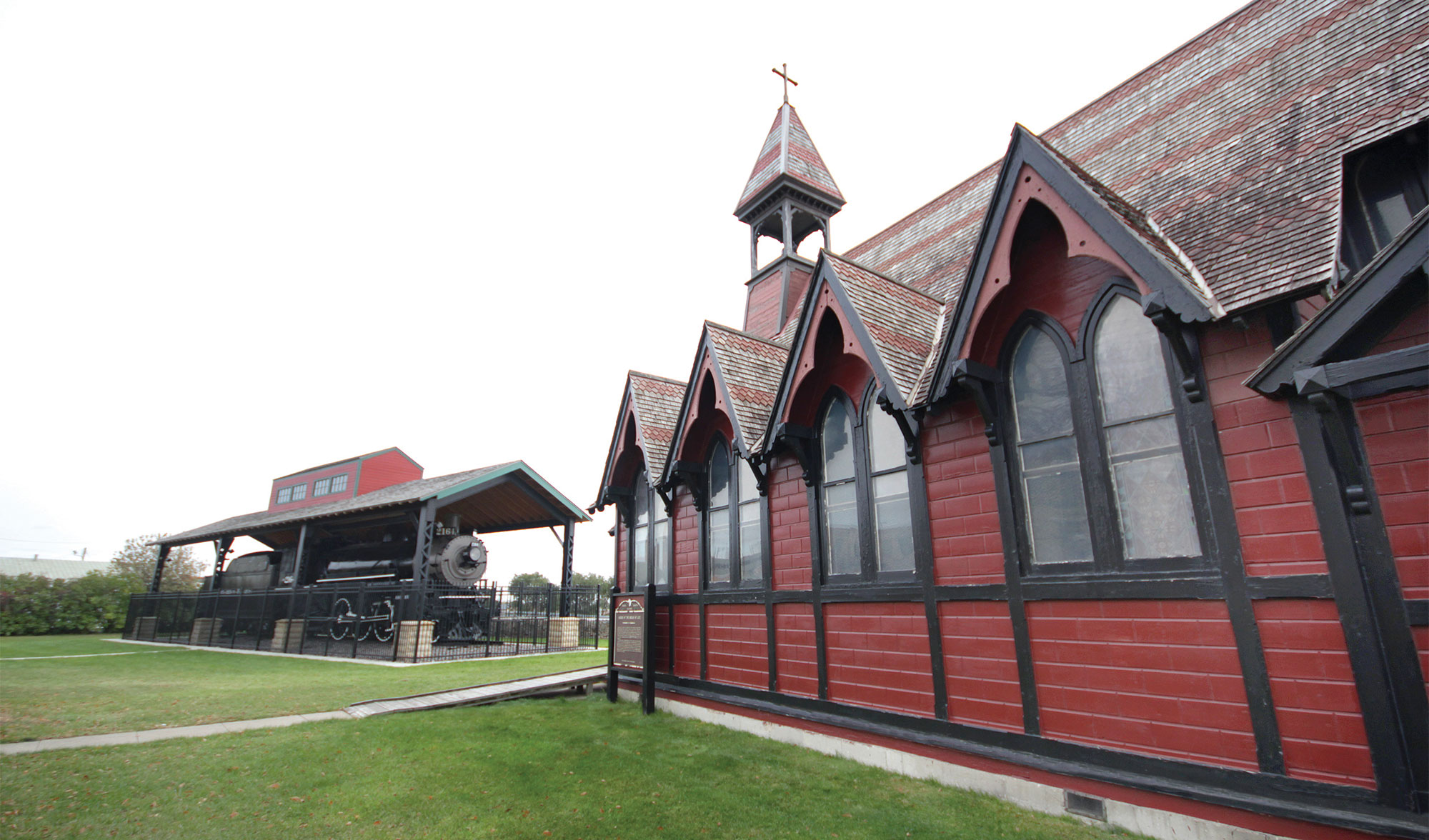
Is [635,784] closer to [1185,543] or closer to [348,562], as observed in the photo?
[1185,543]

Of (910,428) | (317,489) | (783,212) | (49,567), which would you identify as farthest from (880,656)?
(49,567)

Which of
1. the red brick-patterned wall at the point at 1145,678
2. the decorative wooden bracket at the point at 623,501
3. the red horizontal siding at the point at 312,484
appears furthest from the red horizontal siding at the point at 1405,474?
the red horizontal siding at the point at 312,484

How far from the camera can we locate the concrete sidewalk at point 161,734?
25.8ft

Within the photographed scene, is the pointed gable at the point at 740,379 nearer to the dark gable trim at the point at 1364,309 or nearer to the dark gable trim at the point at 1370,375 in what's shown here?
the dark gable trim at the point at 1364,309

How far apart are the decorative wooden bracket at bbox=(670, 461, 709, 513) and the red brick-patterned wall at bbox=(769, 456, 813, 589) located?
1.93 metres

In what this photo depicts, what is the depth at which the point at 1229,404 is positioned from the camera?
527cm

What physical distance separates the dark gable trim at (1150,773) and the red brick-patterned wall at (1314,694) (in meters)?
0.14

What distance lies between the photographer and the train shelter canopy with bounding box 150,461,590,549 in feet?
79.4

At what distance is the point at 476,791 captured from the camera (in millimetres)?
6695

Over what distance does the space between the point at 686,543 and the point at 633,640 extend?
1.87 metres

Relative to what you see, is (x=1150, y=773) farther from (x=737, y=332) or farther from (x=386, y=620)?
(x=386, y=620)

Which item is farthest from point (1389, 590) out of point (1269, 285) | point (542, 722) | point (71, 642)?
point (71, 642)

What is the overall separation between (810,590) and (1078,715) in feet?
11.7

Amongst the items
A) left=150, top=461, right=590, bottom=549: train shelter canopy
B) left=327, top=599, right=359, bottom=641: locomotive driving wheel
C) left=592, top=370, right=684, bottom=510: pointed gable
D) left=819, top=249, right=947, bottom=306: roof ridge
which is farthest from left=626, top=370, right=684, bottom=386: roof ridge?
left=327, top=599, right=359, bottom=641: locomotive driving wheel
